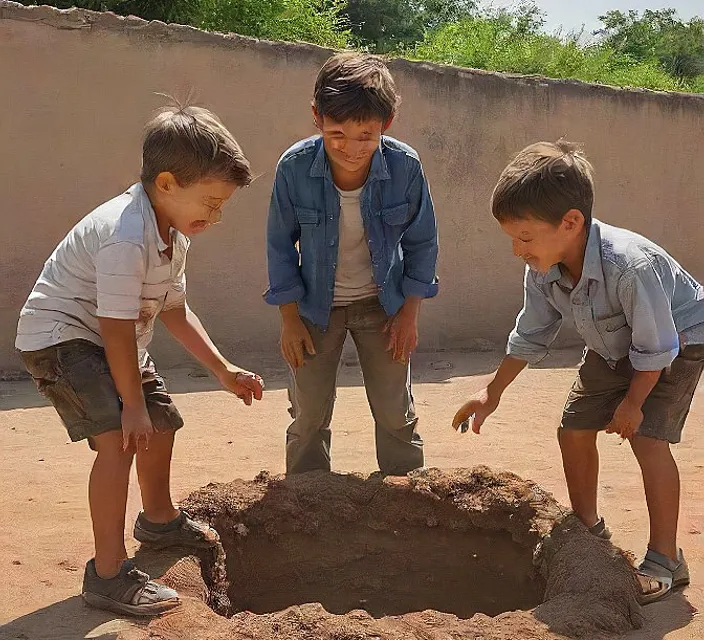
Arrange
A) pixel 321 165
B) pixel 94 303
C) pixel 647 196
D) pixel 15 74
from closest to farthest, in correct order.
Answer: pixel 94 303 → pixel 321 165 → pixel 15 74 → pixel 647 196

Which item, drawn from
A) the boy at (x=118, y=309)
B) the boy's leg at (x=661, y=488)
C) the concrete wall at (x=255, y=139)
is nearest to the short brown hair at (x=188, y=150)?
the boy at (x=118, y=309)

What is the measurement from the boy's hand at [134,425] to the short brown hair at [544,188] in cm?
117

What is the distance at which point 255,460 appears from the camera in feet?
15.1

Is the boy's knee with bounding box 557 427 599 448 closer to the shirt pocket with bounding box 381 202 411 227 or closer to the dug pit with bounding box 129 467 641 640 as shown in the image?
the dug pit with bounding box 129 467 641 640

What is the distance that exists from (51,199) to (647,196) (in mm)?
4738

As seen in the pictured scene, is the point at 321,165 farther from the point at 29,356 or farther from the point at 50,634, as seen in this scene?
the point at 50,634

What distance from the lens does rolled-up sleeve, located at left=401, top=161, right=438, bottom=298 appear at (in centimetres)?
351

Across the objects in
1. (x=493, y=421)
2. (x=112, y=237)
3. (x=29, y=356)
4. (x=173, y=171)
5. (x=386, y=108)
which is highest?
(x=386, y=108)

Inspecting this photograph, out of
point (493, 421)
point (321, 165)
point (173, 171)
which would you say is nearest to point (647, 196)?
point (493, 421)

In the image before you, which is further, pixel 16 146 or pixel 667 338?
pixel 16 146

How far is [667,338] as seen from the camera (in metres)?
2.86

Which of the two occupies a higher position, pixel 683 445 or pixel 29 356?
pixel 29 356

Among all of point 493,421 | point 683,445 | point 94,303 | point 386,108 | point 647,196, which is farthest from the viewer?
point 647,196

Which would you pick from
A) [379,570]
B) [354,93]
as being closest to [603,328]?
[354,93]
